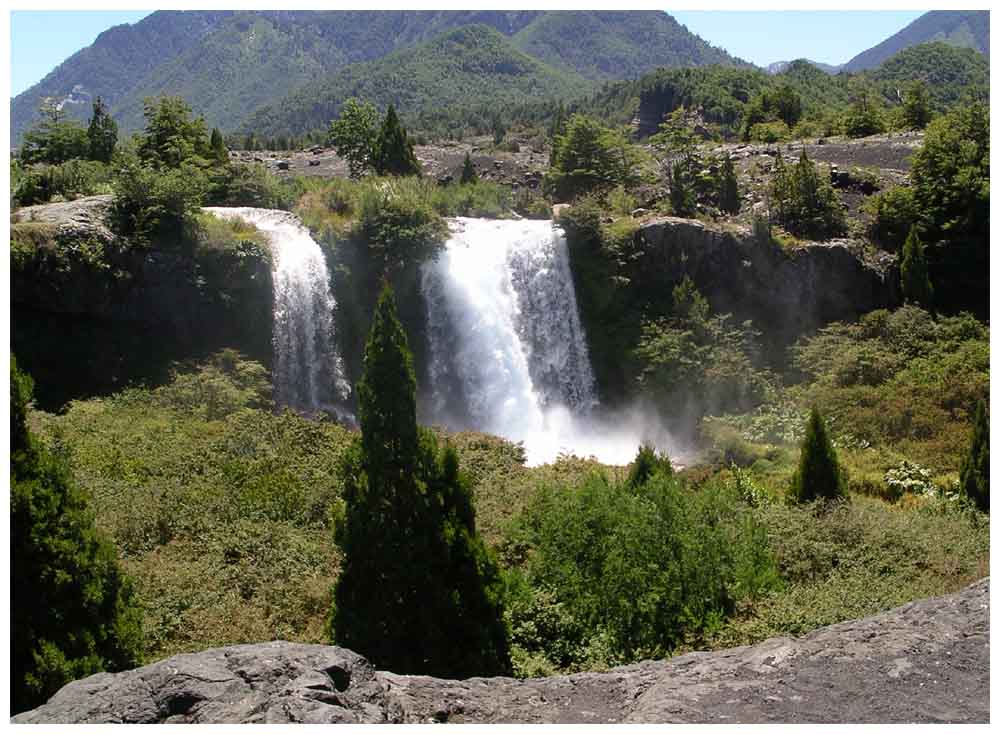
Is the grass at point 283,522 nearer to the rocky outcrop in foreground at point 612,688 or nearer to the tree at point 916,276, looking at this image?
the rocky outcrop in foreground at point 612,688

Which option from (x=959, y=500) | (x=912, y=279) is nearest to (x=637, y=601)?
(x=959, y=500)

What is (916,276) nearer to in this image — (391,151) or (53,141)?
(391,151)

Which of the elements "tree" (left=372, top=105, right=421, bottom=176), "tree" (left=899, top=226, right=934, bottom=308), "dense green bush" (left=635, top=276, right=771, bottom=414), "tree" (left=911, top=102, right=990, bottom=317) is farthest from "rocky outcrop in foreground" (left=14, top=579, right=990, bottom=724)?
"tree" (left=372, top=105, right=421, bottom=176)

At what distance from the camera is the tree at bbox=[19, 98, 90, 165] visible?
30016 millimetres

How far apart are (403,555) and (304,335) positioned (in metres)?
14.4

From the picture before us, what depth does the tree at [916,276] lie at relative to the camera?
24375 mm

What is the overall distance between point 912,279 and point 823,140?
14.3 metres

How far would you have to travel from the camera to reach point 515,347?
920 inches

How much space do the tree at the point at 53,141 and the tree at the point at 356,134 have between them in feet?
31.6

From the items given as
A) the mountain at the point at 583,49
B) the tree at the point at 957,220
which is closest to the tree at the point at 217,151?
the tree at the point at 957,220

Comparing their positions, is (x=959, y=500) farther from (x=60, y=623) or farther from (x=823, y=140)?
(x=823, y=140)

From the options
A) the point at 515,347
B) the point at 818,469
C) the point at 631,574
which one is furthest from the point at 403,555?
the point at 515,347

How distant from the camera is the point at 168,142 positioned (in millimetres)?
27906

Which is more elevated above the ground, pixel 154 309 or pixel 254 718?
pixel 154 309
